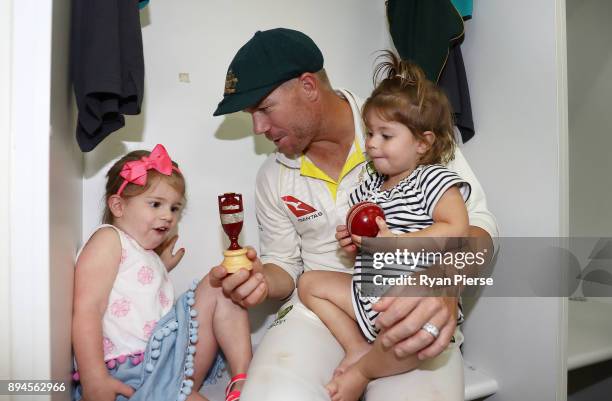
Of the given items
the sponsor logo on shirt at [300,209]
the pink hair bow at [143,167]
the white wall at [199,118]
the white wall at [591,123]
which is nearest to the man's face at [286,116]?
the sponsor logo on shirt at [300,209]

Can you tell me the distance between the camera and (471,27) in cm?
171

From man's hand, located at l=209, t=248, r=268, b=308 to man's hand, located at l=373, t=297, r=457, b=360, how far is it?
38cm

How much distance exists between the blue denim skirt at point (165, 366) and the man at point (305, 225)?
18 cm

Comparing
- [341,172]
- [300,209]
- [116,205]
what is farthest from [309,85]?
[116,205]

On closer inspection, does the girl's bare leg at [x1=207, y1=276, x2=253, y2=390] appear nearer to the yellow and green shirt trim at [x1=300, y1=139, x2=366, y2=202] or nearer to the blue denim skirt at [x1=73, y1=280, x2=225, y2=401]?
the blue denim skirt at [x1=73, y1=280, x2=225, y2=401]

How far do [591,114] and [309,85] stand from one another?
1430 millimetres

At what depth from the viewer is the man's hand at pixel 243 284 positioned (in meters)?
1.24

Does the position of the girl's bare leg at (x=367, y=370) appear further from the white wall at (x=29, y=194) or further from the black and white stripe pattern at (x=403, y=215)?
the white wall at (x=29, y=194)

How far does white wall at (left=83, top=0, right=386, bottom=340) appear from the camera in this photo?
1.71 meters

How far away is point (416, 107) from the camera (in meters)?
1.30

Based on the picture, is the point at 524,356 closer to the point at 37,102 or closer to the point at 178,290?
the point at 178,290

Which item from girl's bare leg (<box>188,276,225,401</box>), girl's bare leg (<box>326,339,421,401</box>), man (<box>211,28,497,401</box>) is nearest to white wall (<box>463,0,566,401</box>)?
man (<box>211,28,497,401</box>)

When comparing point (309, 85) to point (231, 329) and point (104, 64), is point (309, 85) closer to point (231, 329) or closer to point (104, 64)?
point (104, 64)

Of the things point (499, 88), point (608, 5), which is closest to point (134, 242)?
point (499, 88)
